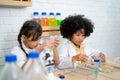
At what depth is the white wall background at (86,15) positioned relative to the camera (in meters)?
1.93

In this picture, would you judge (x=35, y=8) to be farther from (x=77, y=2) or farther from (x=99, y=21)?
(x=99, y=21)

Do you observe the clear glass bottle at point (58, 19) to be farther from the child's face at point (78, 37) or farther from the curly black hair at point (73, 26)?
the child's face at point (78, 37)

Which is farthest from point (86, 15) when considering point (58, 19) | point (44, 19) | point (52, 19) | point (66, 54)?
point (66, 54)

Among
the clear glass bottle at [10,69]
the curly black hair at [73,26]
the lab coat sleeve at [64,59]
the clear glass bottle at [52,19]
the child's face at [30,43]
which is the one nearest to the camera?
the clear glass bottle at [10,69]

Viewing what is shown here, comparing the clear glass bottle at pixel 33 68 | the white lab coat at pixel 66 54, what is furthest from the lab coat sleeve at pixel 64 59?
the clear glass bottle at pixel 33 68

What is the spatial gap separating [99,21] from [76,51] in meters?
1.17

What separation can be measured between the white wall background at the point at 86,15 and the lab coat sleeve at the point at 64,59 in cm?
52

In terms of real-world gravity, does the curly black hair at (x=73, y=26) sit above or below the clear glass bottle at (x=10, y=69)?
above

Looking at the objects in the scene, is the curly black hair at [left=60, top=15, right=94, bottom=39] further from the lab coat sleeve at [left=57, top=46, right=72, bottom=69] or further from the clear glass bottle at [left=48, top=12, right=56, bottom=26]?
the lab coat sleeve at [left=57, top=46, right=72, bottom=69]

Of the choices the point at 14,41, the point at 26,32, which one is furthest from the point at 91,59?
the point at 14,41

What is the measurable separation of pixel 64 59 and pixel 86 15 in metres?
1.17

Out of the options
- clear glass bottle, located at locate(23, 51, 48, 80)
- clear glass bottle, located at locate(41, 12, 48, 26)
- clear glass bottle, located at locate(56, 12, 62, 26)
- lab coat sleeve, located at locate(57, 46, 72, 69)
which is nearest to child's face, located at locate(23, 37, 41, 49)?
lab coat sleeve, located at locate(57, 46, 72, 69)

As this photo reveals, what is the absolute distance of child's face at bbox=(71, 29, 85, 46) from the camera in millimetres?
2010

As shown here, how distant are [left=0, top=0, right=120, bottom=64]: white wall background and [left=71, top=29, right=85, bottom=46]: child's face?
499 millimetres
